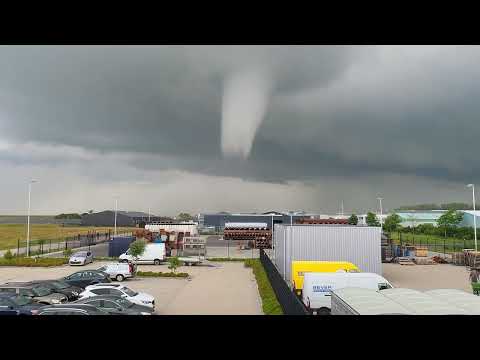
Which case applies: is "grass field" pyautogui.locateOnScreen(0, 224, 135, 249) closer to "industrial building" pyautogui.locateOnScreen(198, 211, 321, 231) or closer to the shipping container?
the shipping container

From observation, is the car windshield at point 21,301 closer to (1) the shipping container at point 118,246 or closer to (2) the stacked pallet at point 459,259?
(1) the shipping container at point 118,246

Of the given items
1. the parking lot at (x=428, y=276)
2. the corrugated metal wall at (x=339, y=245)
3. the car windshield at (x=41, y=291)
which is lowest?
the parking lot at (x=428, y=276)

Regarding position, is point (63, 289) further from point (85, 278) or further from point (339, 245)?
point (339, 245)

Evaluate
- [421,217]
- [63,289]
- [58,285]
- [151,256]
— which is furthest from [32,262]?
[421,217]

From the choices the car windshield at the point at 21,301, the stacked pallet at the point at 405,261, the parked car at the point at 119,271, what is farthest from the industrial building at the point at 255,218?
the car windshield at the point at 21,301

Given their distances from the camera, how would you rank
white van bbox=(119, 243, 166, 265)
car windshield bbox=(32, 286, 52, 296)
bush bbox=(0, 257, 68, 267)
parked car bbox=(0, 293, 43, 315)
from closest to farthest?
1. parked car bbox=(0, 293, 43, 315)
2. car windshield bbox=(32, 286, 52, 296)
3. bush bbox=(0, 257, 68, 267)
4. white van bbox=(119, 243, 166, 265)

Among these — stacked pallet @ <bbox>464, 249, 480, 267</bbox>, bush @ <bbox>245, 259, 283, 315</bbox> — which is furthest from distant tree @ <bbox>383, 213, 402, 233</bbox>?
bush @ <bbox>245, 259, 283, 315</bbox>
